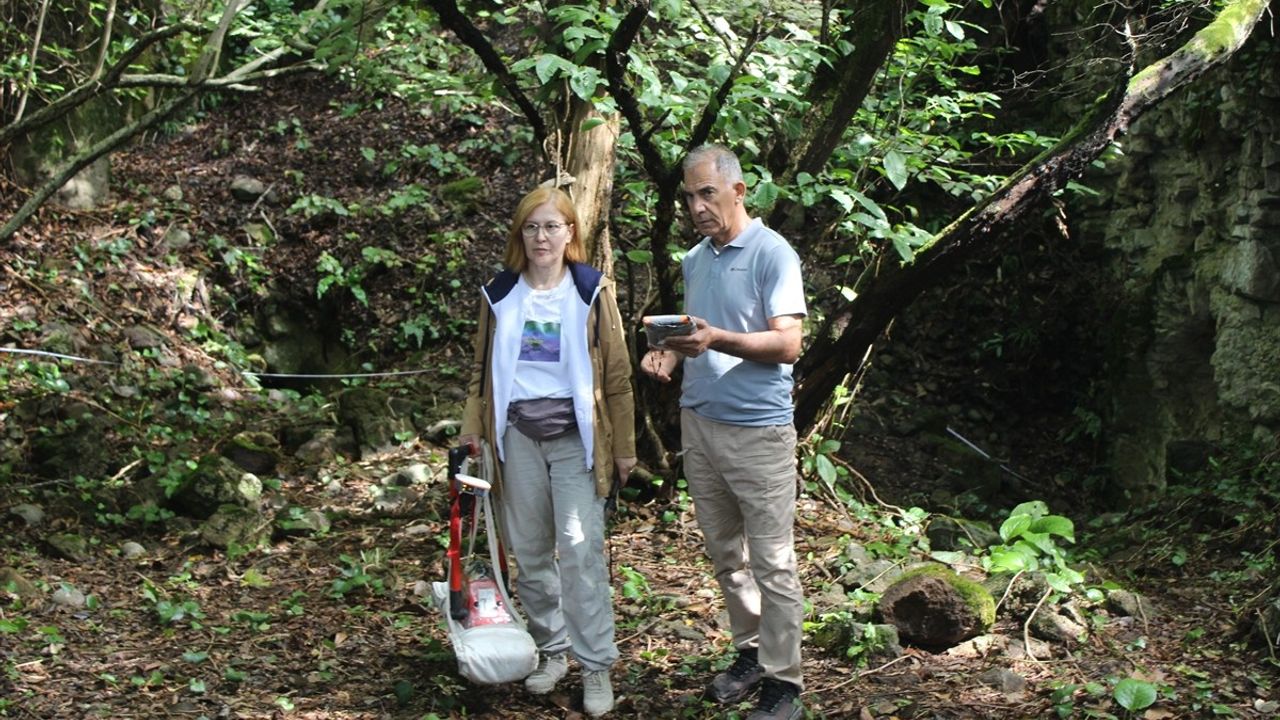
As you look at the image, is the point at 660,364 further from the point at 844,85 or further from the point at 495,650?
the point at 844,85

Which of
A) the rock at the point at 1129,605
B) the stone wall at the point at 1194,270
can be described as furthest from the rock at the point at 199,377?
the stone wall at the point at 1194,270

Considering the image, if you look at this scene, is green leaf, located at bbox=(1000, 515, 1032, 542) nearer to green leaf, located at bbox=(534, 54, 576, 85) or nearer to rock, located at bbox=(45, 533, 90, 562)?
green leaf, located at bbox=(534, 54, 576, 85)

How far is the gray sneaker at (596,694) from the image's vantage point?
3811 mm

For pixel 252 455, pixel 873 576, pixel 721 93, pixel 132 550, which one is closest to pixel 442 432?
pixel 252 455

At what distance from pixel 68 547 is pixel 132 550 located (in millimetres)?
275

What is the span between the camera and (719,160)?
3.59 metres

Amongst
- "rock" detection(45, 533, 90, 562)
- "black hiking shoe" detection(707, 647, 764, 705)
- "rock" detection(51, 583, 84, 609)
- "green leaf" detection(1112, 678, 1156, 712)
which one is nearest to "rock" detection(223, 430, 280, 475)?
"rock" detection(45, 533, 90, 562)

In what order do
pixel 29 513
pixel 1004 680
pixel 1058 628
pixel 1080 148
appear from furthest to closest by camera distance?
1. pixel 29 513
2. pixel 1080 148
3. pixel 1058 628
4. pixel 1004 680

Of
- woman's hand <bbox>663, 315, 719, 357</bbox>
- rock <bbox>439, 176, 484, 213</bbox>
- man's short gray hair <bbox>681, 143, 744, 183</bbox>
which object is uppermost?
rock <bbox>439, 176, 484, 213</bbox>

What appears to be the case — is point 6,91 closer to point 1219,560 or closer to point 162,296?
point 162,296

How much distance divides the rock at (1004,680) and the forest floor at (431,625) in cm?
1

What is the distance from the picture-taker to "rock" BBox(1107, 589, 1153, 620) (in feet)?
15.4

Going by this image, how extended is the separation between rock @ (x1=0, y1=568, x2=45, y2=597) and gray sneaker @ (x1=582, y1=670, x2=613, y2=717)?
245 centimetres

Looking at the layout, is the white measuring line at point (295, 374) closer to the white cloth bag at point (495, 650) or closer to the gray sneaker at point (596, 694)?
the white cloth bag at point (495, 650)
